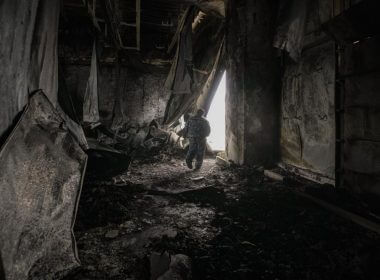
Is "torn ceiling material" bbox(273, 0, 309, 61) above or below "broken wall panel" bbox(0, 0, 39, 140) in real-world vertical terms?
above

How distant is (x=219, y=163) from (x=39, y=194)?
547 centimetres

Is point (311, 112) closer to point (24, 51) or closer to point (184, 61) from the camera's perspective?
point (184, 61)

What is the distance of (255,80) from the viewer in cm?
598

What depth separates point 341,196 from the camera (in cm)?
375

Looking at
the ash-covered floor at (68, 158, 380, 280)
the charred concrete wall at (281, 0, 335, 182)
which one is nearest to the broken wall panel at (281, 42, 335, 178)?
the charred concrete wall at (281, 0, 335, 182)

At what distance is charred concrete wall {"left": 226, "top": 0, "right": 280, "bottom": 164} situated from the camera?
5883mm

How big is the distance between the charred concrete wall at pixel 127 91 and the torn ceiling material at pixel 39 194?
7067mm

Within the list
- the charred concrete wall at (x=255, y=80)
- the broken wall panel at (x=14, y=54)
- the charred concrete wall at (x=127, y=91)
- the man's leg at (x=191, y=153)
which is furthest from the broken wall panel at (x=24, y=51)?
the charred concrete wall at (x=127, y=91)

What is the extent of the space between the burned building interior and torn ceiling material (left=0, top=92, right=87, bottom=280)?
0.01m

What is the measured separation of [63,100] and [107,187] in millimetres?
1841

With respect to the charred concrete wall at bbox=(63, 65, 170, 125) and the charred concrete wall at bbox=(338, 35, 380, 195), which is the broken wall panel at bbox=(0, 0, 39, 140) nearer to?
the charred concrete wall at bbox=(338, 35, 380, 195)

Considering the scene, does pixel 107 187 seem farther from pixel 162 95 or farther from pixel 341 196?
pixel 162 95

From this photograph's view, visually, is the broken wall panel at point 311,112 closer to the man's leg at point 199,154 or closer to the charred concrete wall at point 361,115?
the charred concrete wall at point 361,115

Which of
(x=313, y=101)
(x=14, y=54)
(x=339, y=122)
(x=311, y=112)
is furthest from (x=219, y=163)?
(x=14, y=54)
